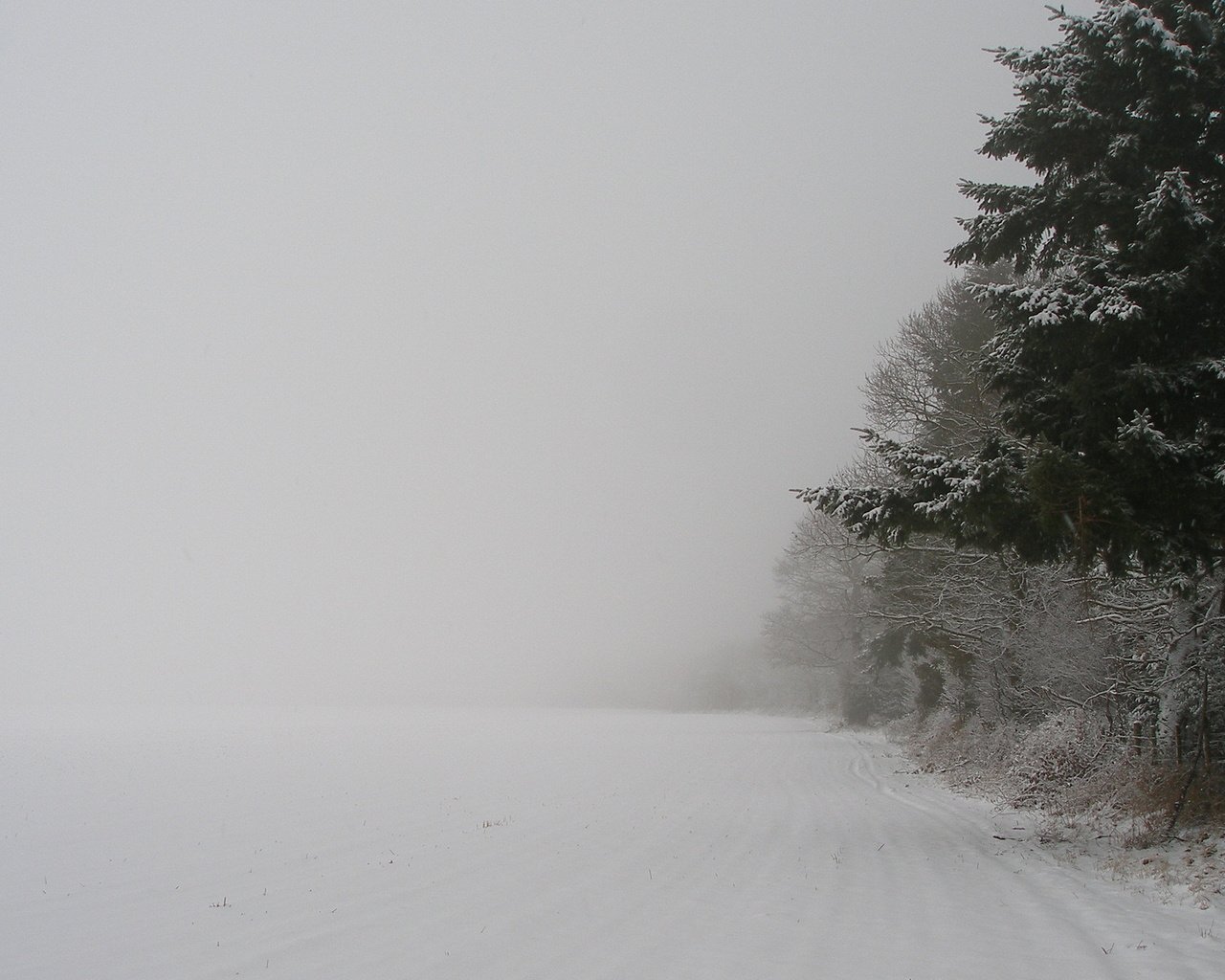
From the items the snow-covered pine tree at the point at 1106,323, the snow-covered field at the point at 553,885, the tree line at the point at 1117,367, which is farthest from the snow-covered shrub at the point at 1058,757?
the snow-covered pine tree at the point at 1106,323

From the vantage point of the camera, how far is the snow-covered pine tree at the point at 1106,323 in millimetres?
6617

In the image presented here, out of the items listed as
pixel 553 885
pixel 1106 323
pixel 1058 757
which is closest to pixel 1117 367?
pixel 1106 323

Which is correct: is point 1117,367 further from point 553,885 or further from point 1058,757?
point 553,885

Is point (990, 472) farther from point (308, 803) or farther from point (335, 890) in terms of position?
point (308, 803)

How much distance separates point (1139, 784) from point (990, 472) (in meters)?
5.20

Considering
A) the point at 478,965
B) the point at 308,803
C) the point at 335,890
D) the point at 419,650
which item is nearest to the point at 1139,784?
the point at 478,965

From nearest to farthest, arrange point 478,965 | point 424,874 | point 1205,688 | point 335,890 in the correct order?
point 478,965 < point 1205,688 < point 335,890 < point 424,874

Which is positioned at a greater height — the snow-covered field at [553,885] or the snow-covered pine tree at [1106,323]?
the snow-covered pine tree at [1106,323]

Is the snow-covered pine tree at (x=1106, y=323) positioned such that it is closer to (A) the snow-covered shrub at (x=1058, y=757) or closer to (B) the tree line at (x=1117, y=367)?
(B) the tree line at (x=1117, y=367)

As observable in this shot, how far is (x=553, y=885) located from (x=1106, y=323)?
8.48 m

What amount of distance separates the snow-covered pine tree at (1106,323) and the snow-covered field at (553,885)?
362cm

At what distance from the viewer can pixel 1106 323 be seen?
6.67 meters

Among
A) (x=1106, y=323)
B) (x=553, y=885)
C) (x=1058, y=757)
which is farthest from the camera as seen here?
(x=1058, y=757)

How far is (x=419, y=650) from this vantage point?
137500mm
